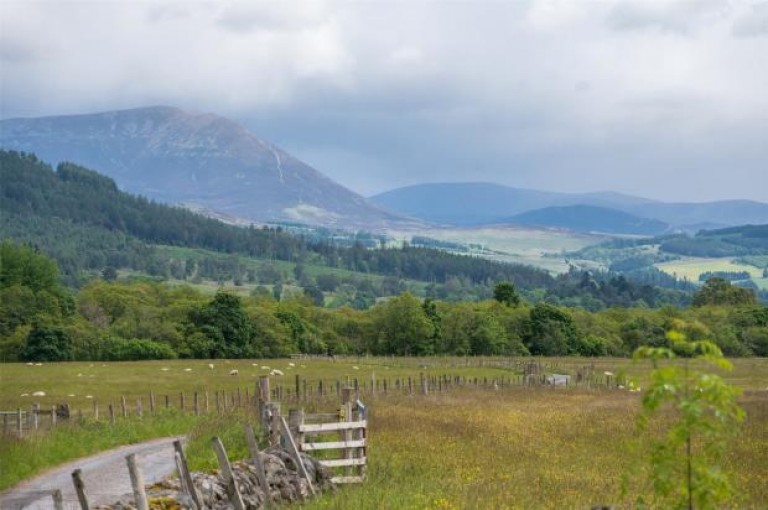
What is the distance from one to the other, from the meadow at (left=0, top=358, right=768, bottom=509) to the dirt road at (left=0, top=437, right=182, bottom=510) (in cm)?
75

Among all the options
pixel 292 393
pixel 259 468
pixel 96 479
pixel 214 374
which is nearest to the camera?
pixel 259 468

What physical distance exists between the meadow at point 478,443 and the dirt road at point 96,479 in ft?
2.47

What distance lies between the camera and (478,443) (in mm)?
37062

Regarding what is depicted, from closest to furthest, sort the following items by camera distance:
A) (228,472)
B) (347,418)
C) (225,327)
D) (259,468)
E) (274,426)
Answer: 1. (228,472)
2. (259,468)
3. (274,426)
4. (347,418)
5. (225,327)

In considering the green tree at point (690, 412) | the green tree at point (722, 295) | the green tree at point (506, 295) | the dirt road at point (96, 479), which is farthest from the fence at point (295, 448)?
the green tree at point (722, 295)

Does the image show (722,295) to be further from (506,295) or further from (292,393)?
(292,393)

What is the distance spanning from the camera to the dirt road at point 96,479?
24.0m

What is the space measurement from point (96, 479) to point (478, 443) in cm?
1448

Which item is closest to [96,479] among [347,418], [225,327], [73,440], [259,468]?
[347,418]

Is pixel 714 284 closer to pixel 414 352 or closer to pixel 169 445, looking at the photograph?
pixel 414 352

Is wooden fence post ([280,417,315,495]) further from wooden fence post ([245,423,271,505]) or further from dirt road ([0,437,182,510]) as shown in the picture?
dirt road ([0,437,182,510])

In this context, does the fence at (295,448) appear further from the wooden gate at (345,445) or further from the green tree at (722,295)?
the green tree at (722,295)

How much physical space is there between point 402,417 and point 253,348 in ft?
277

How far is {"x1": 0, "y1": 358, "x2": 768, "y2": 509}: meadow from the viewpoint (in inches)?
963
